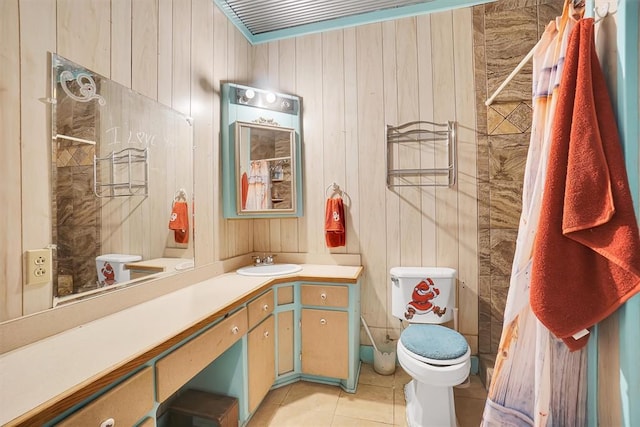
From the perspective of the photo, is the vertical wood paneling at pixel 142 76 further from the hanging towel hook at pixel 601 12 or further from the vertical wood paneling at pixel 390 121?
the hanging towel hook at pixel 601 12

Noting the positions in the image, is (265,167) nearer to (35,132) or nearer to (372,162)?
(372,162)

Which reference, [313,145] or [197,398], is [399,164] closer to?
[313,145]

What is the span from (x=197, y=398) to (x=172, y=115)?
1575 millimetres

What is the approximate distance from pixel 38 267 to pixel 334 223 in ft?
5.22

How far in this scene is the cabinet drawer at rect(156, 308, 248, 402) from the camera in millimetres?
958

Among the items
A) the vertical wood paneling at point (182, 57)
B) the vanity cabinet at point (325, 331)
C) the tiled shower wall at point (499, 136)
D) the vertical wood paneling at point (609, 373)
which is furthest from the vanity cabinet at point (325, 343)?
the vertical wood paneling at point (182, 57)

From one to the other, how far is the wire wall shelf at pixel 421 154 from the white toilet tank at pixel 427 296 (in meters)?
0.68

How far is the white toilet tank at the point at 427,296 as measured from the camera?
72.5 inches

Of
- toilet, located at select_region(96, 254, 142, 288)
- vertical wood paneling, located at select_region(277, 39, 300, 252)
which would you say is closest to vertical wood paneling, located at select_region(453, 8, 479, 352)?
vertical wood paneling, located at select_region(277, 39, 300, 252)

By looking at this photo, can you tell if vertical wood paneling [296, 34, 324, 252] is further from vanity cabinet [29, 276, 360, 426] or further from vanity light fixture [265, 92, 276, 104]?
vanity cabinet [29, 276, 360, 426]

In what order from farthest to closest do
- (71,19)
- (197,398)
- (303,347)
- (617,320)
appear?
(303,347) → (197,398) → (71,19) → (617,320)

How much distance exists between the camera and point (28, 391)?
68 centimetres

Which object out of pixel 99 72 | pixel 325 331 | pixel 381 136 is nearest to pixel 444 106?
pixel 381 136

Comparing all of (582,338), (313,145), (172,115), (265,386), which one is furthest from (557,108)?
(265,386)
